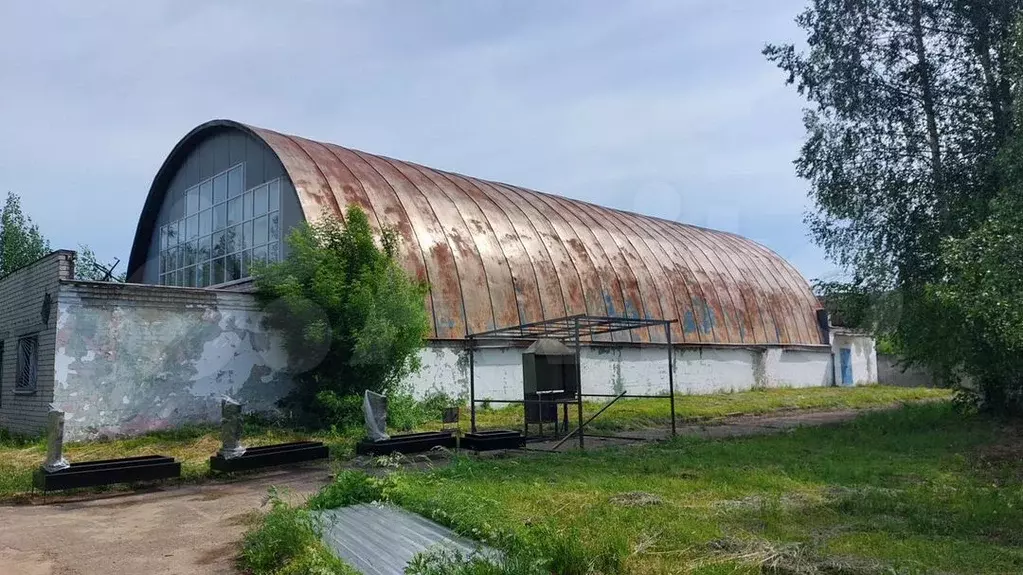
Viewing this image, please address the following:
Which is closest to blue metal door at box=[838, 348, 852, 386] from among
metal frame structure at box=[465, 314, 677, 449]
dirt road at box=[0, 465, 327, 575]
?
metal frame structure at box=[465, 314, 677, 449]

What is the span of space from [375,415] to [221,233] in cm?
1159

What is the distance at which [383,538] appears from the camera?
6.26 m

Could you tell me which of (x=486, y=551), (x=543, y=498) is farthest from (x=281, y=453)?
(x=486, y=551)

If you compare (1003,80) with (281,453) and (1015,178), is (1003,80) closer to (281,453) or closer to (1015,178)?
(1015,178)

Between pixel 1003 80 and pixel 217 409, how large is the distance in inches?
702

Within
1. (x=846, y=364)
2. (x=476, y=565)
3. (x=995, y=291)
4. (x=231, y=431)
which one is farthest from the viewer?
(x=846, y=364)

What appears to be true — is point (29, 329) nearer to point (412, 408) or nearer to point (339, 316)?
point (339, 316)

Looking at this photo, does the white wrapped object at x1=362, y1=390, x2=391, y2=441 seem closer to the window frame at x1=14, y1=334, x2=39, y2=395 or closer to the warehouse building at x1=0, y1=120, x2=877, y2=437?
the warehouse building at x1=0, y1=120, x2=877, y2=437

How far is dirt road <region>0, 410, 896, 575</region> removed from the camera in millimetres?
6468

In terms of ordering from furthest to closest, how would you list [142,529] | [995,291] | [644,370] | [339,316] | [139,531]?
[644,370]
[339,316]
[995,291]
[142,529]
[139,531]

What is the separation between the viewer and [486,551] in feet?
17.9

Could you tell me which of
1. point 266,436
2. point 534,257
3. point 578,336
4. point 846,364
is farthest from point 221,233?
point 846,364

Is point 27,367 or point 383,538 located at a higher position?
point 27,367

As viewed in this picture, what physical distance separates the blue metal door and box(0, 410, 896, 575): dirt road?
30425mm
